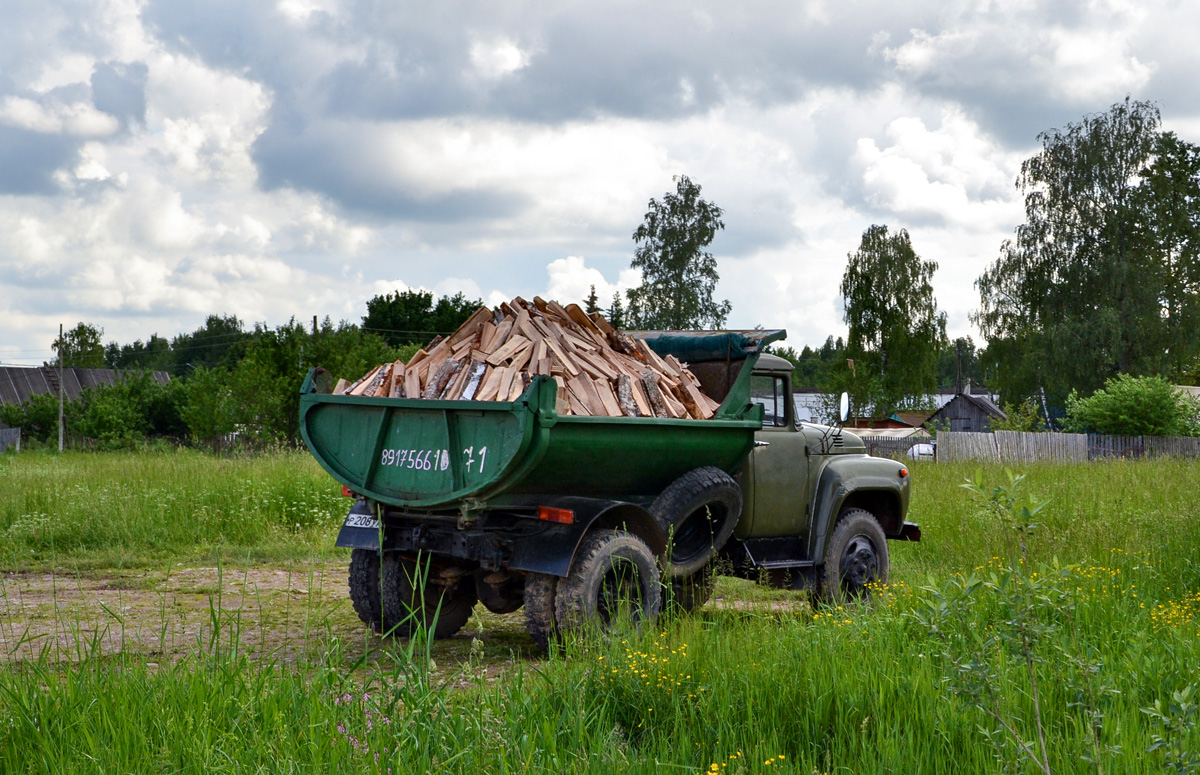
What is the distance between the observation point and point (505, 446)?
5.88 metres

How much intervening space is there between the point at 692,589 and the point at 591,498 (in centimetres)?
131

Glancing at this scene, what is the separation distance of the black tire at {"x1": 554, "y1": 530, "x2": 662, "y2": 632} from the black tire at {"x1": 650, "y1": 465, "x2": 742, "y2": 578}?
169 millimetres

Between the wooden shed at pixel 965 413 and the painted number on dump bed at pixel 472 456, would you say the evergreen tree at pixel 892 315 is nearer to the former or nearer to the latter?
the wooden shed at pixel 965 413

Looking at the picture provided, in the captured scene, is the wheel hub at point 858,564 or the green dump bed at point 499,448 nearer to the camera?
the green dump bed at point 499,448

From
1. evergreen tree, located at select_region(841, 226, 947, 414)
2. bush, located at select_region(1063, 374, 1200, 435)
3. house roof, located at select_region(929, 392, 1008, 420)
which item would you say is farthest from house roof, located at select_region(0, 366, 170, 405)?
bush, located at select_region(1063, 374, 1200, 435)

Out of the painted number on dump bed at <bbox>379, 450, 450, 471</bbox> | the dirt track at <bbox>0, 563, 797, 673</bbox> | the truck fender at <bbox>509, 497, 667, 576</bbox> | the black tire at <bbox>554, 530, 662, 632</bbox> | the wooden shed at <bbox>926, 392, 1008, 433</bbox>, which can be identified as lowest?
the dirt track at <bbox>0, 563, 797, 673</bbox>

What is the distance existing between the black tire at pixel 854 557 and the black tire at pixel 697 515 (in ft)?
3.88

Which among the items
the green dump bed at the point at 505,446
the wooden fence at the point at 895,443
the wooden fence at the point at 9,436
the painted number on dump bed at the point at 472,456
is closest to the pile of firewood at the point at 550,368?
the green dump bed at the point at 505,446

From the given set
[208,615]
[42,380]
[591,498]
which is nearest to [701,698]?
[591,498]

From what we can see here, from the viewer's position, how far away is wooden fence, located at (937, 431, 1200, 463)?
31433 millimetres

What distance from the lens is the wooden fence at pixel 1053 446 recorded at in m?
31.4

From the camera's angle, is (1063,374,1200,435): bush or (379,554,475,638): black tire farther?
(1063,374,1200,435): bush

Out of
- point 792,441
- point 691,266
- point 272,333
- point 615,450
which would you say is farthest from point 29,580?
point 691,266

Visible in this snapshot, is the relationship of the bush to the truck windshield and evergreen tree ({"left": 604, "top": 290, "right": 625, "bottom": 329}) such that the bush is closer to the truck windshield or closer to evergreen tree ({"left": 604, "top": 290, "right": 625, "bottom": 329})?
evergreen tree ({"left": 604, "top": 290, "right": 625, "bottom": 329})
